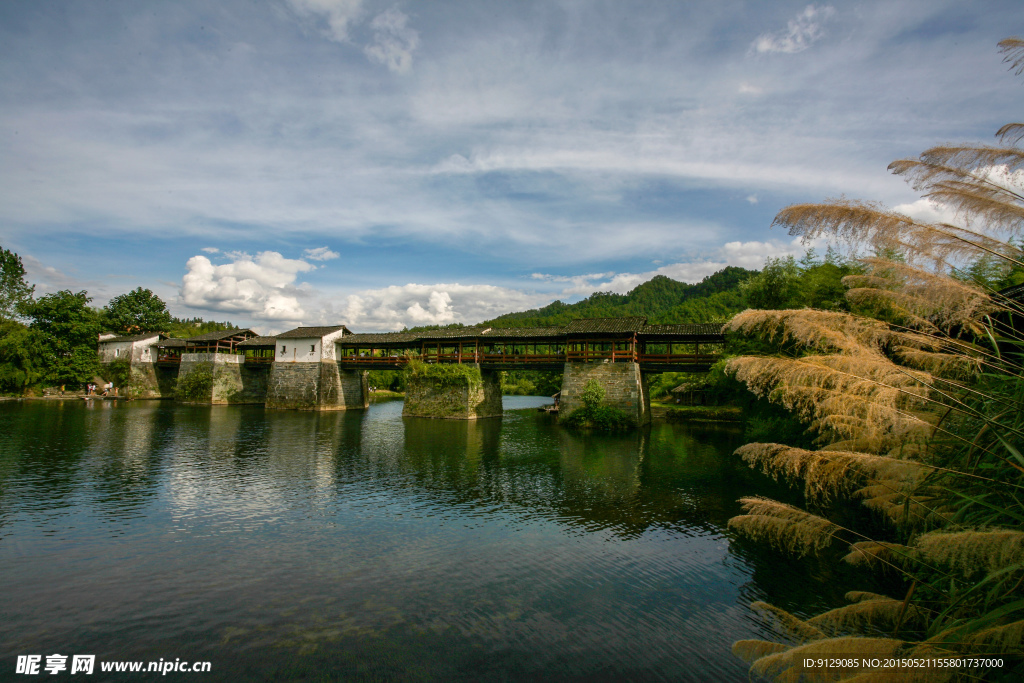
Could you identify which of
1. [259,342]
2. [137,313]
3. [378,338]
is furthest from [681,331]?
[137,313]

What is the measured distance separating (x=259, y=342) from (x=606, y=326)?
28.7 m

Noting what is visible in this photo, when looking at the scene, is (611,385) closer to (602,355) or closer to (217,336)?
(602,355)

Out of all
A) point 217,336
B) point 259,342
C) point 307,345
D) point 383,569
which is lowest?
point 383,569

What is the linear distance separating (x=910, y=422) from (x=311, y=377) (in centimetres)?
3679

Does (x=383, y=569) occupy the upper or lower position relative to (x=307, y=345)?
lower

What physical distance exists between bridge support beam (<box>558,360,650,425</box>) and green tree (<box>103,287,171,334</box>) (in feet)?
170

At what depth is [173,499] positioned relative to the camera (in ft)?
37.0

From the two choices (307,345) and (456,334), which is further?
(307,345)

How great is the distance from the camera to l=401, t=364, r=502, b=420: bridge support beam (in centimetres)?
2998

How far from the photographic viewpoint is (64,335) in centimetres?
4197

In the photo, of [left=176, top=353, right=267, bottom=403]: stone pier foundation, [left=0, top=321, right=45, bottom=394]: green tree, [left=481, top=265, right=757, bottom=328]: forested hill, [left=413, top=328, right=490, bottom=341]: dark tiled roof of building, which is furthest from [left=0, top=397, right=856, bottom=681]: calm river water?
[left=481, top=265, right=757, bottom=328]: forested hill

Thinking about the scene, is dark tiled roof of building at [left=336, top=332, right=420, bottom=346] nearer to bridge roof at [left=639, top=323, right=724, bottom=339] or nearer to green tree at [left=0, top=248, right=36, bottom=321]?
bridge roof at [left=639, top=323, right=724, bottom=339]

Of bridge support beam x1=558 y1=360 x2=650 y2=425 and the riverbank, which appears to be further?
the riverbank

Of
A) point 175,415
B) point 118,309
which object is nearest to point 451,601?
point 175,415
